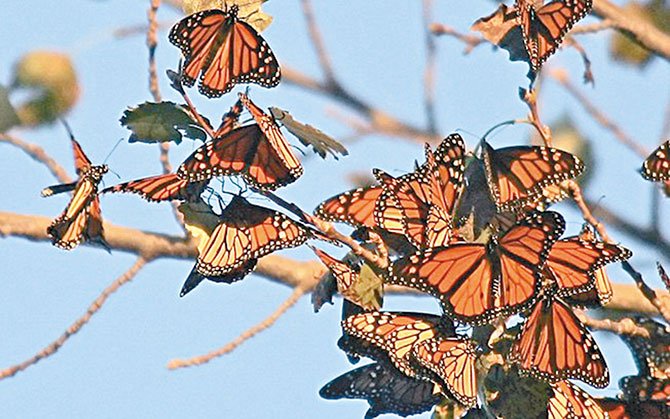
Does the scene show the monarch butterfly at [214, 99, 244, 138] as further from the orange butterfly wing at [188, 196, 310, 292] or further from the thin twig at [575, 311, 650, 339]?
the thin twig at [575, 311, 650, 339]

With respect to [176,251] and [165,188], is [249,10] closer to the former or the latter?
[165,188]

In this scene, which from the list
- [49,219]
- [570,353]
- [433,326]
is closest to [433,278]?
[433,326]

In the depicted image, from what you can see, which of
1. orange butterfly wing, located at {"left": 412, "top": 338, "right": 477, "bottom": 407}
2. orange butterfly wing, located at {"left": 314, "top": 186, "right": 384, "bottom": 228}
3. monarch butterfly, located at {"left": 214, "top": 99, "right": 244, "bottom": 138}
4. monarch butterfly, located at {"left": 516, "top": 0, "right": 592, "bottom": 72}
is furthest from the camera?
monarch butterfly, located at {"left": 516, "top": 0, "right": 592, "bottom": 72}

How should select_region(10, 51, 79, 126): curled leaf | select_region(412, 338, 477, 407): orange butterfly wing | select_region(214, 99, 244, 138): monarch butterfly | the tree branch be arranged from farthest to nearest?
1. select_region(10, 51, 79, 126): curled leaf
2. the tree branch
3. select_region(214, 99, 244, 138): monarch butterfly
4. select_region(412, 338, 477, 407): orange butterfly wing

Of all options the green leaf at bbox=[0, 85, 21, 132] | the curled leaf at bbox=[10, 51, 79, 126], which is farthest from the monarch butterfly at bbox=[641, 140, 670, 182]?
the curled leaf at bbox=[10, 51, 79, 126]

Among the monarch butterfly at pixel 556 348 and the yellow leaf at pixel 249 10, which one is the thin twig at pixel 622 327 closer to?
the monarch butterfly at pixel 556 348

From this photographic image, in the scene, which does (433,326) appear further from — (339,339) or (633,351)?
(633,351)

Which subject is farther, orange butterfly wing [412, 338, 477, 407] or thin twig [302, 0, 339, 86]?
thin twig [302, 0, 339, 86]

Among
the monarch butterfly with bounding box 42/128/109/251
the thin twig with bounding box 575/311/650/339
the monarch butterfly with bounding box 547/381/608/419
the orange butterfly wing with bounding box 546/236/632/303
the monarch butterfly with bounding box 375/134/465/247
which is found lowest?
the monarch butterfly with bounding box 547/381/608/419
